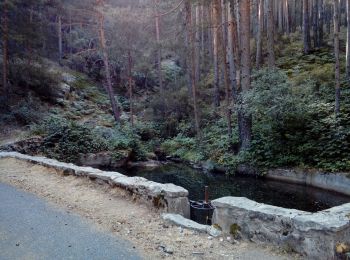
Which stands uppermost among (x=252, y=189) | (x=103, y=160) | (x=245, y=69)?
(x=245, y=69)

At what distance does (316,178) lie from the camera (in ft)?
34.5

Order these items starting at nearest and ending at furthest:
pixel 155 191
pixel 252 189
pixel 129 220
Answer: pixel 129 220 → pixel 155 191 → pixel 252 189

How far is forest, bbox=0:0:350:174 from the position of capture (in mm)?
11742

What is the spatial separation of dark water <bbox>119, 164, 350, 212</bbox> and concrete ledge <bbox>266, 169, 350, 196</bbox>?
0.85 ft

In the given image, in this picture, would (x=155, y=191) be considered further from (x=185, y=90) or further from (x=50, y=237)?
(x=185, y=90)

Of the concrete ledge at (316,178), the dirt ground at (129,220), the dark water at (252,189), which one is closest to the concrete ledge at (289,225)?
the dirt ground at (129,220)

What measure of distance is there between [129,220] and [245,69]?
952cm

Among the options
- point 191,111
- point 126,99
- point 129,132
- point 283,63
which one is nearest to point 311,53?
point 283,63

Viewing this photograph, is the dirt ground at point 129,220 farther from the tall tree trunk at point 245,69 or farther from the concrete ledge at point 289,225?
the tall tree trunk at point 245,69

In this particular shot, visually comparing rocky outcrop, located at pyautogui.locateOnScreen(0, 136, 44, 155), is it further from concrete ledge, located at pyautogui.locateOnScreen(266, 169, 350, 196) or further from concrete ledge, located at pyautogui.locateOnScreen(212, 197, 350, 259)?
concrete ledge, located at pyautogui.locateOnScreen(212, 197, 350, 259)

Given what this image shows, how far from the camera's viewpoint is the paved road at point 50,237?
3.93 meters

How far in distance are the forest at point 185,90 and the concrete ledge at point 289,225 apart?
7.00 meters

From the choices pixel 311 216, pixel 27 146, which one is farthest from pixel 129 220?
pixel 27 146

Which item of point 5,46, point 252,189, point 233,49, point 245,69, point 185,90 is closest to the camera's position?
point 252,189
